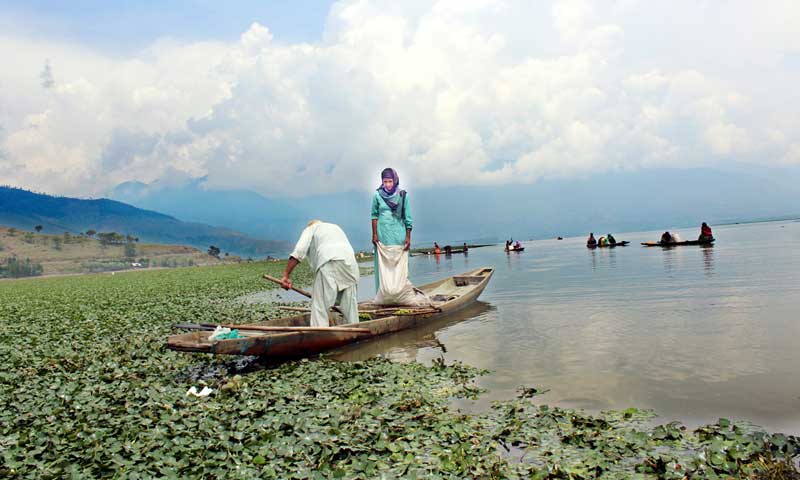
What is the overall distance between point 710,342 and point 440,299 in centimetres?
676

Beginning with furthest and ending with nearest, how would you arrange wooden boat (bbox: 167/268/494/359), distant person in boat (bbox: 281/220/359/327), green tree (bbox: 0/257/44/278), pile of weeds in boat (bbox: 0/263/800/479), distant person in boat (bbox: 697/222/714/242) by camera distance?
green tree (bbox: 0/257/44/278), distant person in boat (bbox: 697/222/714/242), distant person in boat (bbox: 281/220/359/327), wooden boat (bbox: 167/268/494/359), pile of weeds in boat (bbox: 0/263/800/479)

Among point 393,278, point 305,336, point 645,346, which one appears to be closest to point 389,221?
point 393,278

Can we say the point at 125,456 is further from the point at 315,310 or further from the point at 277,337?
the point at 315,310

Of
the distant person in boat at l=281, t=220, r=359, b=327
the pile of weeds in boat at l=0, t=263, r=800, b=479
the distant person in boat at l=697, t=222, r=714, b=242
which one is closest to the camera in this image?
the pile of weeds in boat at l=0, t=263, r=800, b=479

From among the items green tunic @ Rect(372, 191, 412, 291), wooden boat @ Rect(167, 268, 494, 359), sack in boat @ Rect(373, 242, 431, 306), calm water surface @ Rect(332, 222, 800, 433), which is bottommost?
calm water surface @ Rect(332, 222, 800, 433)

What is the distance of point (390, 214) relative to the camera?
35.8 feet

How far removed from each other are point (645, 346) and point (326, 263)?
210 inches

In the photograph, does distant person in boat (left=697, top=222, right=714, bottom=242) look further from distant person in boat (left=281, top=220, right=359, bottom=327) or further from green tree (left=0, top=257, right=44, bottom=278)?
green tree (left=0, top=257, right=44, bottom=278)

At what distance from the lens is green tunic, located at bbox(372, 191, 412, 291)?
428 inches

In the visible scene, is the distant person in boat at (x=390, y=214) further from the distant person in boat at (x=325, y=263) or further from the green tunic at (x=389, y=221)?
the distant person in boat at (x=325, y=263)

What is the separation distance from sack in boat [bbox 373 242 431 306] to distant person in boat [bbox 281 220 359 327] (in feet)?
6.74

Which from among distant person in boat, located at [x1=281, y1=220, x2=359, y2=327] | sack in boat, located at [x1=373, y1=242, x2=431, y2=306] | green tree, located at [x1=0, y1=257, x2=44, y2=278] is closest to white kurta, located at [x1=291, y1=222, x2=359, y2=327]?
distant person in boat, located at [x1=281, y1=220, x2=359, y2=327]

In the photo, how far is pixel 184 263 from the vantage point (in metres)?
84.9

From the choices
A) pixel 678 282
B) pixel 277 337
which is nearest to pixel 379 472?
pixel 277 337
